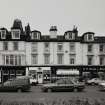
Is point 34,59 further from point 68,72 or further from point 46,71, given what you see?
point 68,72

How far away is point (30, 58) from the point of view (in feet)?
149

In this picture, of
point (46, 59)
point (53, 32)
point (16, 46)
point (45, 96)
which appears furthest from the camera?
point (53, 32)

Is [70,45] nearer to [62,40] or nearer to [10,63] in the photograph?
[62,40]

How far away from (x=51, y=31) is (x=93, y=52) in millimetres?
9783

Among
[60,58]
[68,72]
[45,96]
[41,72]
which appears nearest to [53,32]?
[60,58]

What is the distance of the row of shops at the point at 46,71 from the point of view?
45469 mm

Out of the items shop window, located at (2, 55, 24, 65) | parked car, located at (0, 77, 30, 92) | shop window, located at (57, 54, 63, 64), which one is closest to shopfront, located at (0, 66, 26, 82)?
shop window, located at (2, 55, 24, 65)

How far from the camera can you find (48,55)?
4541cm

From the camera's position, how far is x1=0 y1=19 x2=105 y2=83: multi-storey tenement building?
45.1 m

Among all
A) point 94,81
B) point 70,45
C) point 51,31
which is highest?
point 51,31

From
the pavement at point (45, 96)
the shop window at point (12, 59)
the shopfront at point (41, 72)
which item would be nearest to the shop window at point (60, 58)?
the shopfront at point (41, 72)

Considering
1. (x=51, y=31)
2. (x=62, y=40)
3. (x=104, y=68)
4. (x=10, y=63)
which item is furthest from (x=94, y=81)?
(x=10, y=63)

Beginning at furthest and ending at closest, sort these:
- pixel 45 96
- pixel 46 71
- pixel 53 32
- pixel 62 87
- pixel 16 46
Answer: pixel 53 32 < pixel 46 71 < pixel 16 46 < pixel 62 87 < pixel 45 96

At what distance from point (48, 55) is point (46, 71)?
3.35 meters
